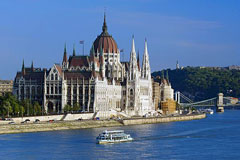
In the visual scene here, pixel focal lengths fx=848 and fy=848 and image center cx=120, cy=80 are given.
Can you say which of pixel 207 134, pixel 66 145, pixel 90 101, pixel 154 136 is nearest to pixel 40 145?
pixel 66 145

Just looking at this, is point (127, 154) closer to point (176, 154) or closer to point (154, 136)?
point (176, 154)

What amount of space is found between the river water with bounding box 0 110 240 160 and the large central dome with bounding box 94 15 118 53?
193 ft

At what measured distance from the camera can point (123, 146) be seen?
97438mm

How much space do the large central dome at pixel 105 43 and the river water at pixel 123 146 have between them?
193 feet

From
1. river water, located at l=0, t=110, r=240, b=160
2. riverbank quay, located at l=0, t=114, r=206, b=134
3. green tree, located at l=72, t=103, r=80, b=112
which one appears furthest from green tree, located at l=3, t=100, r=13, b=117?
green tree, located at l=72, t=103, r=80, b=112

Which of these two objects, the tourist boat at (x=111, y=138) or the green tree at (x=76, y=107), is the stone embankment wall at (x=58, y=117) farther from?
the tourist boat at (x=111, y=138)

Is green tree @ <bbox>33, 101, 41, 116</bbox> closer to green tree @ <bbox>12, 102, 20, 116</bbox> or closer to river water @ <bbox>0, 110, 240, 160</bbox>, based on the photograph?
green tree @ <bbox>12, 102, 20, 116</bbox>

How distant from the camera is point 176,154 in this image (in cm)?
8969

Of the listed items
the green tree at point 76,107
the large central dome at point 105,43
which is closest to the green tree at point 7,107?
the green tree at point 76,107

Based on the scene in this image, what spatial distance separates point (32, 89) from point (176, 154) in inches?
2733

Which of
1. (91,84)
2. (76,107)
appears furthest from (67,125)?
(91,84)

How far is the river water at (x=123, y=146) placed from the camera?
288 feet

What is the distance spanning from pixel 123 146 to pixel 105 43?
82.4 metres

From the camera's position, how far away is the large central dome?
177875mm
